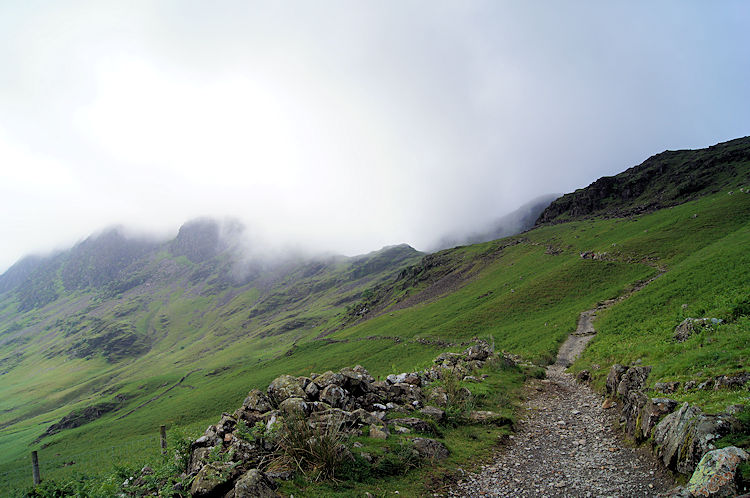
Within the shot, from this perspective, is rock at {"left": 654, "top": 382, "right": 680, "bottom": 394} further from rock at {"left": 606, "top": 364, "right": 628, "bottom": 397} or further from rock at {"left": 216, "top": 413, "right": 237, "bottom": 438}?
rock at {"left": 216, "top": 413, "right": 237, "bottom": 438}

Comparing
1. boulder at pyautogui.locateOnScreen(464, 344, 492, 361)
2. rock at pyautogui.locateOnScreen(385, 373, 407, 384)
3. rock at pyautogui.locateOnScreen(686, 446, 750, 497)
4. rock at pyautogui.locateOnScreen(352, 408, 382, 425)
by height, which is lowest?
boulder at pyautogui.locateOnScreen(464, 344, 492, 361)

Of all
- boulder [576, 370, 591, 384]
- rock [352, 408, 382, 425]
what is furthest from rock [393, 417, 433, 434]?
boulder [576, 370, 591, 384]

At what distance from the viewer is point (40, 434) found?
126812 millimetres

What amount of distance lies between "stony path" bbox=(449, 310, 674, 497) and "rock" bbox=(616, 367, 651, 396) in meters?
1.33

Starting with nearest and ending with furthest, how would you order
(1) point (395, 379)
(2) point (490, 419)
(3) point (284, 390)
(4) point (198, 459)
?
(4) point (198, 459) → (3) point (284, 390) → (2) point (490, 419) → (1) point (395, 379)

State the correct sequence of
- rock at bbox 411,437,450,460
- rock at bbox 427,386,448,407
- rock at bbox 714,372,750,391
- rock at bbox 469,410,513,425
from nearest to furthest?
rock at bbox 714,372,750,391 < rock at bbox 411,437,450,460 < rock at bbox 469,410,513,425 < rock at bbox 427,386,448,407

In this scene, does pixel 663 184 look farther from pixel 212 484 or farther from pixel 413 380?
pixel 212 484

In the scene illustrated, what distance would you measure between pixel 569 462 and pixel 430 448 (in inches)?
191

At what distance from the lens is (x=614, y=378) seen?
17406 millimetres

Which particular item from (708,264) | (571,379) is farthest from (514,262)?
(571,379)

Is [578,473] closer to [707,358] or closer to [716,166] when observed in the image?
[707,358]

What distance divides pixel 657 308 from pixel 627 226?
73.8m

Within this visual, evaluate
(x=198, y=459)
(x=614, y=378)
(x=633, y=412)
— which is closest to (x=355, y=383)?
(x=198, y=459)

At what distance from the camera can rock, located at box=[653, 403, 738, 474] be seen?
8.04 m
